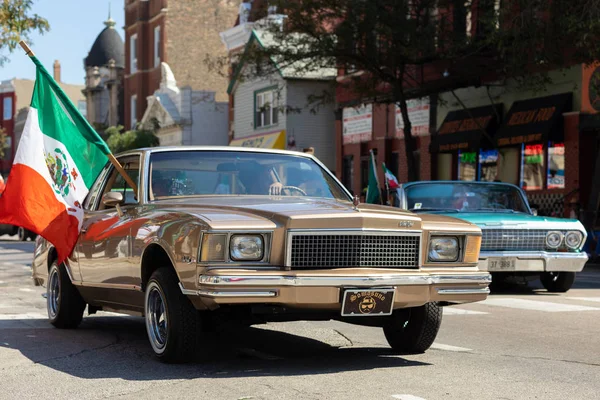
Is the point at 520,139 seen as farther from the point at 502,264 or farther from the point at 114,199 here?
the point at 114,199

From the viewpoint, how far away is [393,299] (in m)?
7.28

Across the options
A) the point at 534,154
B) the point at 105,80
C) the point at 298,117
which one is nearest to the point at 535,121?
the point at 534,154

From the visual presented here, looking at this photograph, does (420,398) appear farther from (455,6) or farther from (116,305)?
(455,6)

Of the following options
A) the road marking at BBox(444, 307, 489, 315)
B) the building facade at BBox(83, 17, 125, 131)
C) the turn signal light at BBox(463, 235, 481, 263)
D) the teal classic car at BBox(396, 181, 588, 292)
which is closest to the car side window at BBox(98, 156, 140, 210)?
the turn signal light at BBox(463, 235, 481, 263)

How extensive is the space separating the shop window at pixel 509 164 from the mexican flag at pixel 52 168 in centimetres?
2162

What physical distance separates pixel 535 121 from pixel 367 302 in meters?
21.8

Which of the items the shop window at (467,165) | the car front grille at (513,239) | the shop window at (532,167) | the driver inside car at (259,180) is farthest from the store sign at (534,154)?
the driver inside car at (259,180)

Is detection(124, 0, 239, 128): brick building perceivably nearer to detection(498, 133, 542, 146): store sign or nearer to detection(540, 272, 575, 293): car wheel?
detection(498, 133, 542, 146): store sign

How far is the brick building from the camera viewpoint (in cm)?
6000

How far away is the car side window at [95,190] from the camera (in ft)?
32.1

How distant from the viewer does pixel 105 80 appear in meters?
71.9

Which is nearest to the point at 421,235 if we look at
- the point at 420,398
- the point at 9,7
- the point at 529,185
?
the point at 420,398

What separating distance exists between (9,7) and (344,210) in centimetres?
1853

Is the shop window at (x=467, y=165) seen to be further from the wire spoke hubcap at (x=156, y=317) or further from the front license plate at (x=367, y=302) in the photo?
the front license plate at (x=367, y=302)
